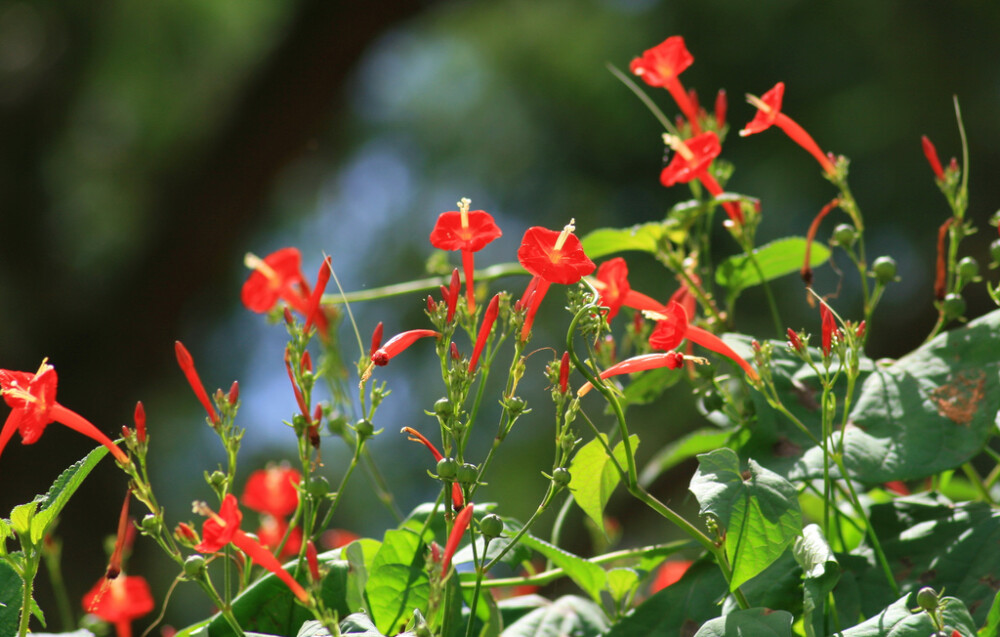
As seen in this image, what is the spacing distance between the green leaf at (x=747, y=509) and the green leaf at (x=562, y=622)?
0.57ft

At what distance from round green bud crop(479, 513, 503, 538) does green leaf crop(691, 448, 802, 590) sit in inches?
4.1

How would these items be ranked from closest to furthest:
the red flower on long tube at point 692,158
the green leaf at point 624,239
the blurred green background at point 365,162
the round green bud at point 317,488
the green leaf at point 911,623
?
the green leaf at point 911,623 → the round green bud at point 317,488 → the red flower on long tube at point 692,158 → the green leaf at point 624,239 → the blurred green background at point 365,162

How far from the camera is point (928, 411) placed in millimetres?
641

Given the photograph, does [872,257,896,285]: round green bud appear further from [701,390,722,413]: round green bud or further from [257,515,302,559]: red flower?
[257,515,302,559]: red flower

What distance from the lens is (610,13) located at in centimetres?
383

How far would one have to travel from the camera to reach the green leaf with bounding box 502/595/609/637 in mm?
624

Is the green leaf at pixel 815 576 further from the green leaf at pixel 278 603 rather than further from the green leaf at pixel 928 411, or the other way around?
the green leaf at pixel 278 603

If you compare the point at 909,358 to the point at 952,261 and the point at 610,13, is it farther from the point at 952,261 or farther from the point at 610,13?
the point at 610,13

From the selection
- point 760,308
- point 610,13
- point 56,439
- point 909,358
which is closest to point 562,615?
point 909,358

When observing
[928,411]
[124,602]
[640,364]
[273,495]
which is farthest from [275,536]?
[928,411]

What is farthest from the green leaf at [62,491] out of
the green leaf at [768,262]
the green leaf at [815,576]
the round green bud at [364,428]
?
the green leaf at [768,262]

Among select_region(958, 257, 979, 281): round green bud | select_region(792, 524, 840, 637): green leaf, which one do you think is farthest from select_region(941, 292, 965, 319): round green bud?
select_region(792, 524, 840, 637): green leaf

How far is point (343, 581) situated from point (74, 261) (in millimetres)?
3568

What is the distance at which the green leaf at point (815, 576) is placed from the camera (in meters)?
0.47
